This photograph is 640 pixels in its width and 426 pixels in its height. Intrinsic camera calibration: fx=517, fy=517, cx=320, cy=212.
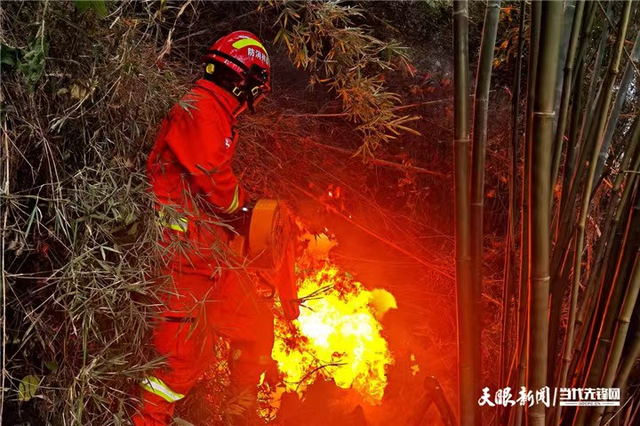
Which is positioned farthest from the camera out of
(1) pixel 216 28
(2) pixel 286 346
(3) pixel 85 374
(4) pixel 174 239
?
(1) pixel 216 28

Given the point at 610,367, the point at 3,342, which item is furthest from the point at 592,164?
the point at 3,342

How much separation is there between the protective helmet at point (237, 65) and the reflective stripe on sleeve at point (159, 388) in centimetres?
158

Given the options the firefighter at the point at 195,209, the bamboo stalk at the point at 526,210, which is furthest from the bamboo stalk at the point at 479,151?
the firefighter at the point at 195,209

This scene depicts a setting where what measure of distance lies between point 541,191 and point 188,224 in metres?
1.78

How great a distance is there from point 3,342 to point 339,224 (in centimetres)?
300

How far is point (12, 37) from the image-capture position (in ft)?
6.77

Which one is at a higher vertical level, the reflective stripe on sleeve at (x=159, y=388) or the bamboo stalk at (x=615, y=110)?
the bamboo stalk at (x=615, y=110)

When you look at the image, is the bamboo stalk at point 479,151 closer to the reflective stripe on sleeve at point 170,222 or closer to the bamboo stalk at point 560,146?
the bamboo stalk at point 560,146

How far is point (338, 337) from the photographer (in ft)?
13.7

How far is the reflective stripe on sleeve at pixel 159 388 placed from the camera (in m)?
2.54

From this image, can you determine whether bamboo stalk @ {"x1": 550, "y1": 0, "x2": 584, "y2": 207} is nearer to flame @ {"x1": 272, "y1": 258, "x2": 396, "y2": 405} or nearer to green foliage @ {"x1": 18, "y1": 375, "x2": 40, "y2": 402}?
green foliage @ {"x1": 18, "y1": 375, "x2": 40, "y2": 402}

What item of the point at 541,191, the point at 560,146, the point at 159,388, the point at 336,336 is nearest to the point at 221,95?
the point at 159,388

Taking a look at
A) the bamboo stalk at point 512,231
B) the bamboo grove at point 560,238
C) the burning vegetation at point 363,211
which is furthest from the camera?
the bamboo stalk at point 512,231

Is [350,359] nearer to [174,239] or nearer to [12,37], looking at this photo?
[174,239]
